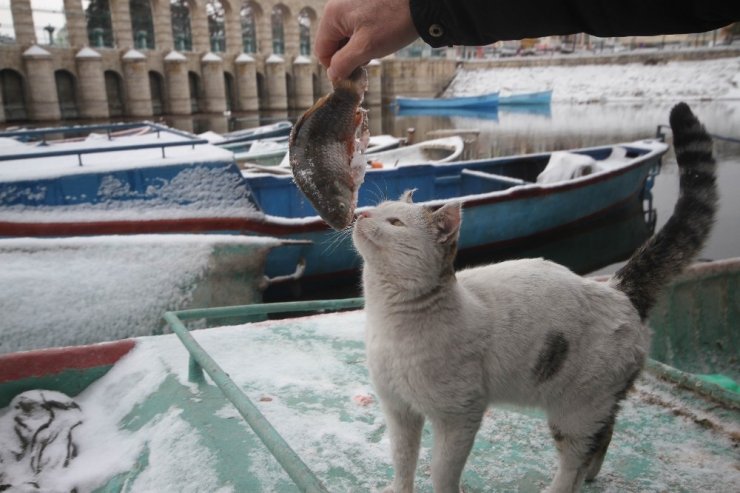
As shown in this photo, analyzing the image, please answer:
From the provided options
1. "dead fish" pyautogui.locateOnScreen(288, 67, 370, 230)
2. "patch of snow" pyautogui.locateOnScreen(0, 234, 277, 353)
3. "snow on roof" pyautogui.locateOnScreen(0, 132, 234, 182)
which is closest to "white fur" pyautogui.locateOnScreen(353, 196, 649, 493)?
"dead fish" pyautogui.locateOnScreen(288, 67, 370, 230)

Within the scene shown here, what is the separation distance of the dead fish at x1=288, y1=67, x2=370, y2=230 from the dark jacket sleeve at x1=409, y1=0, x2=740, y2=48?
0.58 meters

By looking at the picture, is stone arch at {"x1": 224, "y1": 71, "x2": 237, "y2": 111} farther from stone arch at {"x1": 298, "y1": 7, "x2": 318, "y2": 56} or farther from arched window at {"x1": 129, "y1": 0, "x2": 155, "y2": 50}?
stone arch at {"x1": 298, "y1": 7, "x2": 318, "y2": 56}

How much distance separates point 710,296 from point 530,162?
6843 mm

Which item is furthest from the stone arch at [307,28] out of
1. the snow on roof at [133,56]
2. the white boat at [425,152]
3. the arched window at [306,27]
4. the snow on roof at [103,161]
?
the snow on roof at [103,161]

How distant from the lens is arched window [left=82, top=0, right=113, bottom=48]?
33250 millimetres

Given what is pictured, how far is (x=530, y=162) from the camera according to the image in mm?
11000

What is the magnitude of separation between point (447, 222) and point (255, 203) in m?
4.61

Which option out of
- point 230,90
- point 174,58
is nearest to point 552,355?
point 174,58

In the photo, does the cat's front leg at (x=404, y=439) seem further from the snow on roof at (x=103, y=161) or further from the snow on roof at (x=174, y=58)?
the snow on roof at (x=174, y=58)

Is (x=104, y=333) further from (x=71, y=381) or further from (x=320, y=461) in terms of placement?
(x=320, y=461)

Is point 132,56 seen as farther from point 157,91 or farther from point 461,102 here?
point 461,102

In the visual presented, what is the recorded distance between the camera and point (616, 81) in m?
41.2

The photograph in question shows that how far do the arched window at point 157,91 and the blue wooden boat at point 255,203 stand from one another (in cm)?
3052

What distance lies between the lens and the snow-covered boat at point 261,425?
7.63ft
